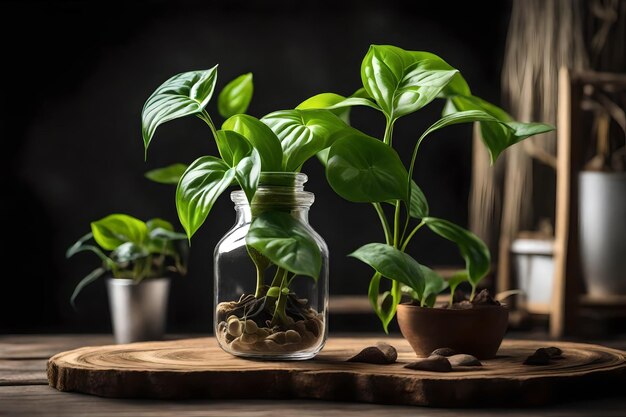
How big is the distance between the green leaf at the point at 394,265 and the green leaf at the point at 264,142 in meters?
0.13

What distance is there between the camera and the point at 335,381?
80cm

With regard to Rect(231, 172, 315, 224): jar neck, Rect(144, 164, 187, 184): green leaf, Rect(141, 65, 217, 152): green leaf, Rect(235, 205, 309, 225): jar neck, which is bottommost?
Rect(235, 205, 309, 225): jar neck

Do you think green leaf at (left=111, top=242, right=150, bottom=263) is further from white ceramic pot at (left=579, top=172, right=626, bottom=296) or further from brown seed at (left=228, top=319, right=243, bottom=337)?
white ceramic pot at (left=579, top=172, right=626, bottom=296)

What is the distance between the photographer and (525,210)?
1.86 metres

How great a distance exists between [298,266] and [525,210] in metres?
1.21

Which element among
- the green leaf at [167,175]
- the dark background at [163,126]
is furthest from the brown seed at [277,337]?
the dark background at [163,126]

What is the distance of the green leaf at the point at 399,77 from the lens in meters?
0.86

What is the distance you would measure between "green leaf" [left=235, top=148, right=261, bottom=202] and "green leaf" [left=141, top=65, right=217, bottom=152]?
79mm

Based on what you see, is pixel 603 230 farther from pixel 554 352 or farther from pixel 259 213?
pixel 259 213

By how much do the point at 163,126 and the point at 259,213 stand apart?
4.13 feet

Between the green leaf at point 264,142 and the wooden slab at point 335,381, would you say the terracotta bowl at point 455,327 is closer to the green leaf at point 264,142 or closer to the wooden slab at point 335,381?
the wooden slab at point 335,381

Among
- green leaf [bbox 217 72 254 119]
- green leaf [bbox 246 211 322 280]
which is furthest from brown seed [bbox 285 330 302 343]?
green leaf [bbox 217 72 254 119]

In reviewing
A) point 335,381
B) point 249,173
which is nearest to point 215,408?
point 335,381

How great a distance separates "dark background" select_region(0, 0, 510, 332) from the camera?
204 cm
